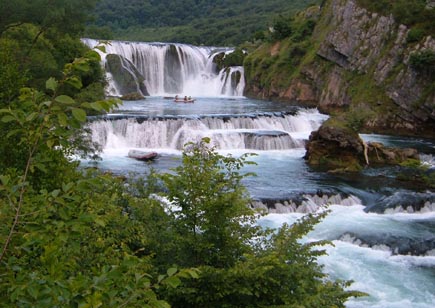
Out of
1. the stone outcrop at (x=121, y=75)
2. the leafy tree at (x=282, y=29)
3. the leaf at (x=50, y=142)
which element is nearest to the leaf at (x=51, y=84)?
the leaf at (x=50, y=142)

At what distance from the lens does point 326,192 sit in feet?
64.6

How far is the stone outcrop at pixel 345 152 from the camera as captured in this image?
24922 mm

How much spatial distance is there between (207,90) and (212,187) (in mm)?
48243

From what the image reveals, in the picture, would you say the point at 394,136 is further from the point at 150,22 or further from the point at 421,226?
the point at 150,22

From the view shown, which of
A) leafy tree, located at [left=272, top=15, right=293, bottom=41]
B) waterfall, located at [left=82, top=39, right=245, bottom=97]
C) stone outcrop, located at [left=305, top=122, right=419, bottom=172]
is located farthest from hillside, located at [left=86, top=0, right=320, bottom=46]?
stone outcrop, located at [left=305, top=122, right=419, bottom=172]

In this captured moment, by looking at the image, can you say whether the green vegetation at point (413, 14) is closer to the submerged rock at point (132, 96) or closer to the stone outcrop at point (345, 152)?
the stone outcrop at point (345, 152)

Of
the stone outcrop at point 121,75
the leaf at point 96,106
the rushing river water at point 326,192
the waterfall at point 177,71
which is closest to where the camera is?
the leaf at point 96,106

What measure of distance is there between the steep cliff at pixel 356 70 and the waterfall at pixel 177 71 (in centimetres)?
315

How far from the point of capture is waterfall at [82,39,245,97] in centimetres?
5384

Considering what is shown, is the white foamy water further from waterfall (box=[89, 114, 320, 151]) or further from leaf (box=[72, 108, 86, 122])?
waterfall (box=[89, 114, 320, 151])

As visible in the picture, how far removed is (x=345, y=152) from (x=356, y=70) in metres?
16.7

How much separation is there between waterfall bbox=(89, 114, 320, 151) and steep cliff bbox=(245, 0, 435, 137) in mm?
5532

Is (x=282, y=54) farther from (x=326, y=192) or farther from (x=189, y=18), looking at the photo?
(x=189, y=18)

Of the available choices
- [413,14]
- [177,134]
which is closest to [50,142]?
[177,134]
